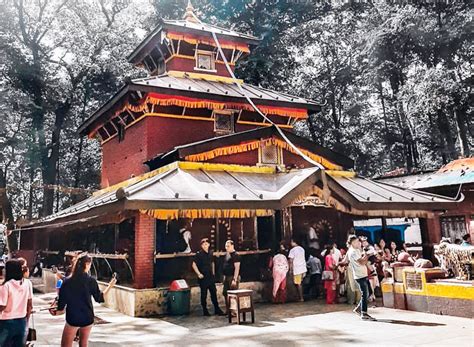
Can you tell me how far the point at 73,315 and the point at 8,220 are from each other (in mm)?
27526

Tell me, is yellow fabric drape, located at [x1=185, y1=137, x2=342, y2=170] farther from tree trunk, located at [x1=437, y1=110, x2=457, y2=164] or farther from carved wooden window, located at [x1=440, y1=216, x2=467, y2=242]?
tree trunk, located at [x1=437, y1=110, x2=457, y2=164]

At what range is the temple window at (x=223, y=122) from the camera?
55.7 ft

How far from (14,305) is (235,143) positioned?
9.66m

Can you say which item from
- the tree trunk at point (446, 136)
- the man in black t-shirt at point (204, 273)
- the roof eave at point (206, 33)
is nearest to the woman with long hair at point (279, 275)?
the man in black t-shirt at point (204, 273)

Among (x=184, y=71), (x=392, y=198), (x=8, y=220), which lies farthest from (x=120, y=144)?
(x=8, y=220)

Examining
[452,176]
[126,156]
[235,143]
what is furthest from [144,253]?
[452,176]

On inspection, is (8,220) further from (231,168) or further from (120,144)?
(231,168)

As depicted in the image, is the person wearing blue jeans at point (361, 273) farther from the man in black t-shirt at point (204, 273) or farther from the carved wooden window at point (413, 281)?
the man in black t-shirt at point (204, 273)

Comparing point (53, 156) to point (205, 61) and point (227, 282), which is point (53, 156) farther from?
point (227, 282)

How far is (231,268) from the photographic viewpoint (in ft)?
35.2

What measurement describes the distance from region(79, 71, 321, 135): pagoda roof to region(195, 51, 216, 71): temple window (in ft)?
1.90

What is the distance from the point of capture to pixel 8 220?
29469 millimetres

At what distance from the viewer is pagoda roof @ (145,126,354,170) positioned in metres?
13.5

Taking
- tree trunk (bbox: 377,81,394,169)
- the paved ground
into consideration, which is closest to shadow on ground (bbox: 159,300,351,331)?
the paved ground
